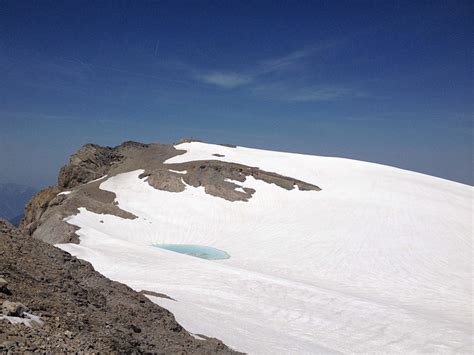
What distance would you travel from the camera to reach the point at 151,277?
15.1m

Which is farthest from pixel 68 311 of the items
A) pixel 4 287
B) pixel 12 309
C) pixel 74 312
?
pixel 12 309

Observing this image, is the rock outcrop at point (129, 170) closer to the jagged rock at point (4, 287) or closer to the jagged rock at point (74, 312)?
the jagged rock at point (74, 312)

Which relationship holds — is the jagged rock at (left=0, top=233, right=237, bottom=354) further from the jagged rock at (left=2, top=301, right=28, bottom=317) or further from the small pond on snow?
the small pond on snow

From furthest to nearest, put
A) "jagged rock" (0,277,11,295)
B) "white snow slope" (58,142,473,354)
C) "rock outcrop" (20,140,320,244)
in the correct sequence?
"rock outcrop" (20,140,320,244), "white snow slope" (58,142,473,354), "jagged rock" (0,277,11,295)

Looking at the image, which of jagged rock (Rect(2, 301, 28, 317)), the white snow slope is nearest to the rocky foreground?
jagged rock (Rect(2, 301, 28, 317))

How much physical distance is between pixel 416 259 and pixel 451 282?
2997 mm

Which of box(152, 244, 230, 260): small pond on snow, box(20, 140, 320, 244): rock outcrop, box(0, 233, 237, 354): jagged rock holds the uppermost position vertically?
box(20, 140, 320, 244): rock outcrop

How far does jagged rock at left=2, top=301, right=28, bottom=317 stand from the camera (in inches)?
185

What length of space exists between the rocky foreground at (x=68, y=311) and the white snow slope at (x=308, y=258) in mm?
1889

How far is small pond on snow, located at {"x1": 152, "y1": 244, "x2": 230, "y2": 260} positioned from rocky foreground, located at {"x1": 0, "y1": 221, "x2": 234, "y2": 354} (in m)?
14.7

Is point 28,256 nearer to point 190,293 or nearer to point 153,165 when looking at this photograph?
point 190,293

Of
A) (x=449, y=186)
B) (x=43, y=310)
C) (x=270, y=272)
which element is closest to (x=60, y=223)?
(x=270, y=272)

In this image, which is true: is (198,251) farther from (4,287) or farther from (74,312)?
(4,287)

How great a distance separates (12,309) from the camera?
4762mm
